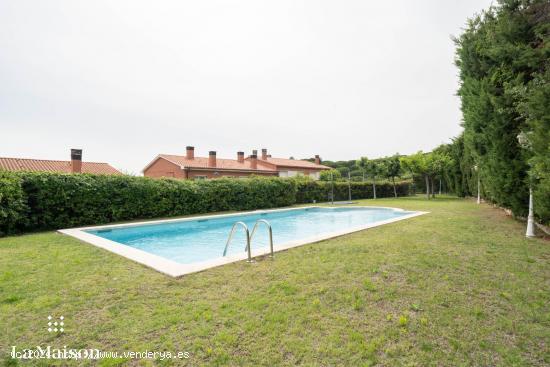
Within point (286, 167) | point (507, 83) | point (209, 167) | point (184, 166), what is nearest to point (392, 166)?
point (286, 167)

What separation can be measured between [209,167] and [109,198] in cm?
1594

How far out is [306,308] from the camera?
10.2ft

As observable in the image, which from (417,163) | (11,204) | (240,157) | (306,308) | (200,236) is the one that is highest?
(240,157)

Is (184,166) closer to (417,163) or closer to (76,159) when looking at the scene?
(76,159)

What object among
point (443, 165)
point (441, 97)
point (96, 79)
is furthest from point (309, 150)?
point (96, 79)

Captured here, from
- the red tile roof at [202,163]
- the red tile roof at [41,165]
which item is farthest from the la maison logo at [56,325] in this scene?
the red tile roof at [202,163]

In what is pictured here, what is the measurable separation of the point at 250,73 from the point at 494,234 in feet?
44.8

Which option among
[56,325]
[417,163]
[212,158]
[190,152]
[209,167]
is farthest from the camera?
[190,152]

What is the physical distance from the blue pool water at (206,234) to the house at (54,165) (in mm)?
11076

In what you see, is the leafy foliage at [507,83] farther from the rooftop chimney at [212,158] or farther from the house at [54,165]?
the rooftop chimney at [212,158]

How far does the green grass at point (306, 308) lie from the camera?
7.77ft

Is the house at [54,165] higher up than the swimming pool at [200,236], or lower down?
higher up

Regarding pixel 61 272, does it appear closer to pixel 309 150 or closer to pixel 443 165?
pixel 443 165

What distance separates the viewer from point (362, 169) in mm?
27531
